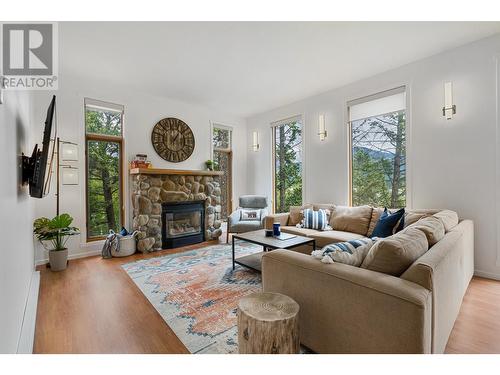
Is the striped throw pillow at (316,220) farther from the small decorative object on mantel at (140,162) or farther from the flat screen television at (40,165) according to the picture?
the flat screen television at (40,165)

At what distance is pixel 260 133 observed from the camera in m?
5.54

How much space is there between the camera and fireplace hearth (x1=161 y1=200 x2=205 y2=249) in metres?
4.14

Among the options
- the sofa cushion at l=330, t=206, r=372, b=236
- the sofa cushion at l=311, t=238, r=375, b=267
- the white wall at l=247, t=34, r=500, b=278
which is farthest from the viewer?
the sofa cushion at l=330, t=206, r=372, b=236

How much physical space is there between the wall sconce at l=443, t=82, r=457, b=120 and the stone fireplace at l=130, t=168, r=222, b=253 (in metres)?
3.65

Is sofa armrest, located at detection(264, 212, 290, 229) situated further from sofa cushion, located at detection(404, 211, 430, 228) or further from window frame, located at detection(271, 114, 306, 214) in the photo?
sofa cushion, located at detection(404, 211, 430, 228)

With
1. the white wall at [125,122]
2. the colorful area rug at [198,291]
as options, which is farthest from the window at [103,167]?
the colorful area rug at [198,291]

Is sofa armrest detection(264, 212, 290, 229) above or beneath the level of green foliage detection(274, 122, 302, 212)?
beneath

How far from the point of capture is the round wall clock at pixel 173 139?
4.45 meters

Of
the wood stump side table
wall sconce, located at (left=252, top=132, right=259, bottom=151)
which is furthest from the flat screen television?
wall sconce, located at (left=252, top=132, right=259, bottom=151)

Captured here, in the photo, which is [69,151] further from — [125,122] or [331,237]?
[331,237]

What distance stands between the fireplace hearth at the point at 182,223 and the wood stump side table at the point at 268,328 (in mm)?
3096

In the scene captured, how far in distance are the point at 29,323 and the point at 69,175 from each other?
2257 mm
